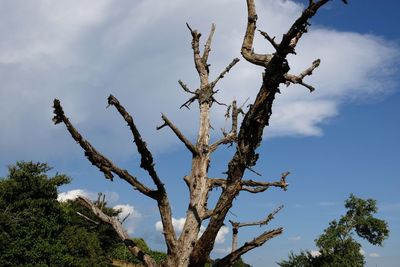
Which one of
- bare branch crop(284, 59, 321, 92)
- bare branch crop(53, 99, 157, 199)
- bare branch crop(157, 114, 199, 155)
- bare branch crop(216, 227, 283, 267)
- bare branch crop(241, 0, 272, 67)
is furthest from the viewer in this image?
bare branch crop(157, 114, 199, 155)

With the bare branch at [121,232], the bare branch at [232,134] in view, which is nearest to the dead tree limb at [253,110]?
the bare branch at [121,232]

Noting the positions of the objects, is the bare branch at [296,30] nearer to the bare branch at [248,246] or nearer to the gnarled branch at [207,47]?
the bare branch at [248,246]

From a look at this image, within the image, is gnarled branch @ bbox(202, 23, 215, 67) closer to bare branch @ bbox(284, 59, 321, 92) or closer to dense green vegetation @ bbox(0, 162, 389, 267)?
bare branch @ bbox(284, 59, 321, 92)

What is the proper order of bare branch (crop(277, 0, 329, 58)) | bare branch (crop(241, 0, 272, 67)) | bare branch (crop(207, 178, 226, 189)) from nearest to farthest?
bare branch (crop(277, 0, 329, 58)), bare branch (crop(241, 0, 272, 67)), bare branch (crop(207, 178, 226, 189))

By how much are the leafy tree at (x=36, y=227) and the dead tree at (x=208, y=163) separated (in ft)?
76.2

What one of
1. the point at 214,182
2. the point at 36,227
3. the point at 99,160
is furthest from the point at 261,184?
the point at 36,227

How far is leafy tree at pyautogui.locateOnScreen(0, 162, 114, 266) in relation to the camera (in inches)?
1101

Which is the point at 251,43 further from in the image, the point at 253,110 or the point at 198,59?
the point at 198,59

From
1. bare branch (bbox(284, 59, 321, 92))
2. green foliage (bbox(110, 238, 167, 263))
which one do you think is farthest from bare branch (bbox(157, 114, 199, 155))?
green foliage (bbox(110, 238, 167, 263))

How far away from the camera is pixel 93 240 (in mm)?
33125

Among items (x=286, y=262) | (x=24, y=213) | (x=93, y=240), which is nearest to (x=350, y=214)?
(x=286, y=262)

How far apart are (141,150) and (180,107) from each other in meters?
4.53

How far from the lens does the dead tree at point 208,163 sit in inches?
205

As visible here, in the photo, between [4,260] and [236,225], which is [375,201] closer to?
[4,260]
